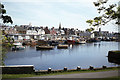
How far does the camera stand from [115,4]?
11.4m

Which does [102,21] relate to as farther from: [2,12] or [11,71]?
[11,71]

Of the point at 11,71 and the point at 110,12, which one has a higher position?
the point at 110,12

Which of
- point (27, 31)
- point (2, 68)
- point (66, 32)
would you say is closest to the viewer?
point (2, 68)

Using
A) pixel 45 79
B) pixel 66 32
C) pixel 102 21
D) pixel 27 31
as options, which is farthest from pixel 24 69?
pixel 66 32

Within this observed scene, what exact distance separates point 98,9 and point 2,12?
24.3 ft

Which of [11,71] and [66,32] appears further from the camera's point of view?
[66,32]

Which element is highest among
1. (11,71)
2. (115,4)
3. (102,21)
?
(115,4)

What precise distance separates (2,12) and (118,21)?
894 centimetres

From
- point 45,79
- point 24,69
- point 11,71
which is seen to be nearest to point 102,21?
point 45,79

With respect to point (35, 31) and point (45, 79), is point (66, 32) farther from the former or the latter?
point (45, 79)

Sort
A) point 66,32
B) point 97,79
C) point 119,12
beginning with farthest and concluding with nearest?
point 66,32 → point 119,12 → point 97,79

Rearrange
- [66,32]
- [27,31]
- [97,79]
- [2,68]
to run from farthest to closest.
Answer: [66,32] → [27,31] → [2,68] → [97,79]

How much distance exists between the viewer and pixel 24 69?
15.0m

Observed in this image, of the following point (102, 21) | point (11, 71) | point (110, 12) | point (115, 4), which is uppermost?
point (115, 4)
